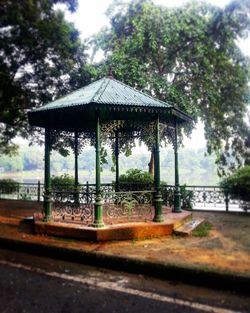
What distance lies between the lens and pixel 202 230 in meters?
9.96

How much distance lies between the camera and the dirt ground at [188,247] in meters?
6.65

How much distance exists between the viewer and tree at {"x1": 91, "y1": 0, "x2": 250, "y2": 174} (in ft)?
59.4

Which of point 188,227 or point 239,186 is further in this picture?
point 239,186

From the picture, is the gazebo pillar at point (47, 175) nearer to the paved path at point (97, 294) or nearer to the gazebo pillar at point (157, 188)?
the gazebo pillar at point (157, 188)

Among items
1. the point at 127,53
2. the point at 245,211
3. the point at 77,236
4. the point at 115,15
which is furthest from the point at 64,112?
the point at 115,15

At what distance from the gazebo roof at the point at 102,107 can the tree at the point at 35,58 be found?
7.87 metres

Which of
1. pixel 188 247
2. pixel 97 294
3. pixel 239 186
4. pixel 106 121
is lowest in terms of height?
pixel 97 294

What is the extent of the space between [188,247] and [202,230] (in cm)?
224

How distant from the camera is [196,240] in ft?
28.4

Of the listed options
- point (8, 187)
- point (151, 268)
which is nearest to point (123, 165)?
point (8, 187)

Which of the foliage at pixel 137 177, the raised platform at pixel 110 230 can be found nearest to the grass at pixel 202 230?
the raised platform at pixel 110 230

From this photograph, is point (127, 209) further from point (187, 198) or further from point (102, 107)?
point (187, 198)

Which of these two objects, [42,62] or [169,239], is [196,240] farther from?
[42,62]

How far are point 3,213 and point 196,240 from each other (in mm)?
8639
